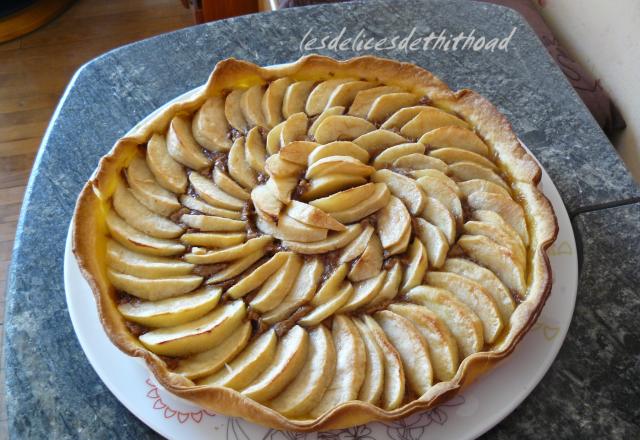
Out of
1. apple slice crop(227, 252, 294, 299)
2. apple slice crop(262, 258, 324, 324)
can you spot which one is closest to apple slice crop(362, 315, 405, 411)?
apple slice crop(262, 258, 324, 324)

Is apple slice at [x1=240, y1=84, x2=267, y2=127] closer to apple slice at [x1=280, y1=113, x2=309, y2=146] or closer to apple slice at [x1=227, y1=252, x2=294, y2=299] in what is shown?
apple slice at [x1=280, y1=113, x2=309, y2=146]

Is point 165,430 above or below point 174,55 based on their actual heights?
below

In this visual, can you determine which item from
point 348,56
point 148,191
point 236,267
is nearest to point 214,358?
point 236,267

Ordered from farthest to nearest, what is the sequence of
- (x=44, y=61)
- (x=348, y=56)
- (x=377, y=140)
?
(x=44, y=61)
(x=348, y=56)
(x=377, y=140)

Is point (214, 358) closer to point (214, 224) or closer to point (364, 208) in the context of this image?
point (214, 224)

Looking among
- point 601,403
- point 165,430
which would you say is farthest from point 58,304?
point 601,403

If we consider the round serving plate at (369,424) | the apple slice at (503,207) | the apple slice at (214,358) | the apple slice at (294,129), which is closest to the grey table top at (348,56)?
the round serving plate at (369,424)

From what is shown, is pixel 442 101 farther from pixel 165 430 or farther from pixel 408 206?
pixel 165 430
